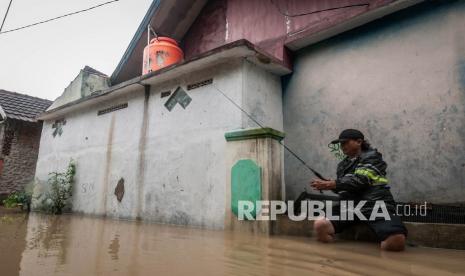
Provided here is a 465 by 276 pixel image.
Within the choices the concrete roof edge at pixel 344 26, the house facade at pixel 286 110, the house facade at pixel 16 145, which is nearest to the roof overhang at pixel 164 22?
the house facade at pixel 286 110

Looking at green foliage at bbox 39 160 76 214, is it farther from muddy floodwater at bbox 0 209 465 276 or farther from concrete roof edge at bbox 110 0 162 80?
muddy floodwater at bbox 0 209 465 276

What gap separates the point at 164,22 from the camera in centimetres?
836

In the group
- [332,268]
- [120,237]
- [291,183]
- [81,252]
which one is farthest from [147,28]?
[332,268]

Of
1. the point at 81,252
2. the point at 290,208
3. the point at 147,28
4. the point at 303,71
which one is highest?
the point at 147,28

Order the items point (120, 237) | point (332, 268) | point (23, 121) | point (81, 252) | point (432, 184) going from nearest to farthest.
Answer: point (332, 268) < point (81, 252) < point (120, 237) < point (432, 184) < point (23, 121)

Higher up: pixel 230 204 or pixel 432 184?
pixel 432 184

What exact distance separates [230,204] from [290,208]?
2.82 ft

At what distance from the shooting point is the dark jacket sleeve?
3049 millimetres

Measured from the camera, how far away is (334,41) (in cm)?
542

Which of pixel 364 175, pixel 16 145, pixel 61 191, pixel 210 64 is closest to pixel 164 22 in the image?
pixel 210 64

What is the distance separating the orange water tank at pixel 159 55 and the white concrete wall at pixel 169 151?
87cm

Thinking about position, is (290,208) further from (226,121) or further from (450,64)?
(450,64)

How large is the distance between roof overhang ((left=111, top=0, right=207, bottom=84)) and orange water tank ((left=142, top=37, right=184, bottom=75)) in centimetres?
114

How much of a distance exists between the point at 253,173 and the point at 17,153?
464 inches
